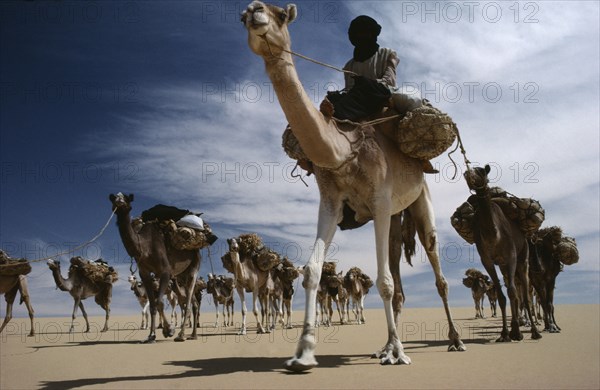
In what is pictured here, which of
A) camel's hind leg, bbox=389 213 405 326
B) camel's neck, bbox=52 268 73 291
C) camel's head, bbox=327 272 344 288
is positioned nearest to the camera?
camel's hind leg, bbox=389 213 405 326

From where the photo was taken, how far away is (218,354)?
7938 millimetres

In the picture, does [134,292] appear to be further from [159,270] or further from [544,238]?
[544,238]

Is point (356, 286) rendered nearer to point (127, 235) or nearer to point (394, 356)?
point (127, 235)

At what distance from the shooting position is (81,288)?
70.1 ft

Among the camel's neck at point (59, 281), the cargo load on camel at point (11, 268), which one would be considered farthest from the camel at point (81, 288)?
the cargo load on camel at point (11, 268)

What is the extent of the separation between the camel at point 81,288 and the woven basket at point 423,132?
55.5 feet

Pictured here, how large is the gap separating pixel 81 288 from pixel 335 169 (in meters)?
18.8

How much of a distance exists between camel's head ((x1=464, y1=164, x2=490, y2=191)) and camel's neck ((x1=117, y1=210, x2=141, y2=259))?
25.7 feet

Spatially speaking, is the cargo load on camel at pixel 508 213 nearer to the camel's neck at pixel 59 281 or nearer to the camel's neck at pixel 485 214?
the camel's neck at pixel 485 214

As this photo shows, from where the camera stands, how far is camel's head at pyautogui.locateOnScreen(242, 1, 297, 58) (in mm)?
5133

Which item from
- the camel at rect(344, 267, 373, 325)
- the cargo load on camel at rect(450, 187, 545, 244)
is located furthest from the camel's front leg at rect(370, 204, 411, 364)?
the camel at rect(344, 267, 373, 325)

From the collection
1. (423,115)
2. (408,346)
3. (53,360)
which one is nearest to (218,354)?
(53,360)

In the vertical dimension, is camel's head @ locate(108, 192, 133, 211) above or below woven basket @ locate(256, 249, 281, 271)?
above

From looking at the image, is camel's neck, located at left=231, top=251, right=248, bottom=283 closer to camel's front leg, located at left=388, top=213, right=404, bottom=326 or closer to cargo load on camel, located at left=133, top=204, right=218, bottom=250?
cargo load on camel, located at left=133, top=204, right=218, bottom=250
